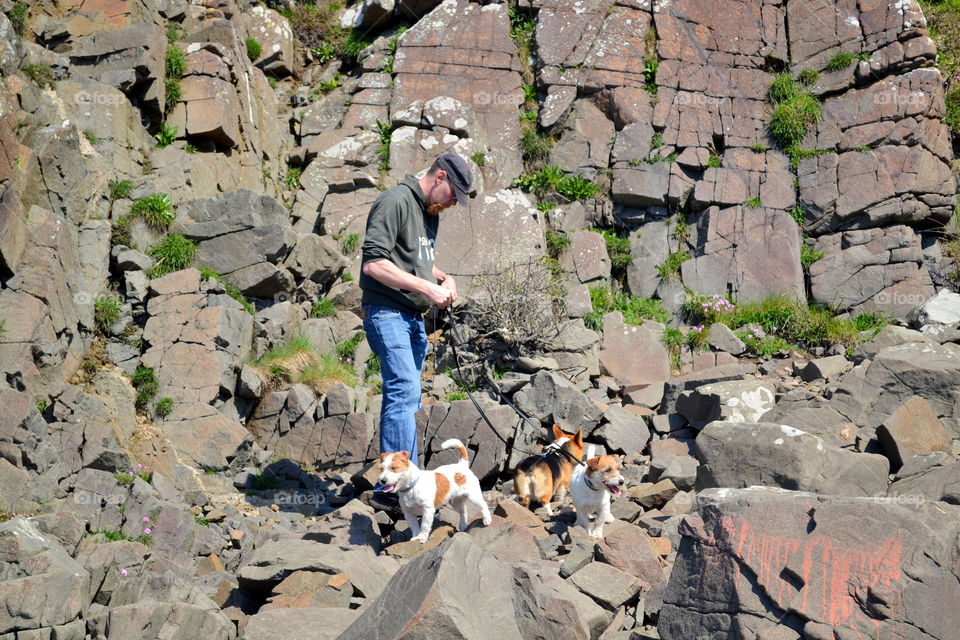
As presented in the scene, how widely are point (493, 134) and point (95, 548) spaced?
35.7 ft

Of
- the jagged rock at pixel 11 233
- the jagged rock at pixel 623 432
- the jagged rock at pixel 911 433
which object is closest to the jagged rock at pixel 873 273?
the jagged rock at pixel 623 432

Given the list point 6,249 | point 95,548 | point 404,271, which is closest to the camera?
point 95,548

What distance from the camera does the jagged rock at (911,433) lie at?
21.2ft

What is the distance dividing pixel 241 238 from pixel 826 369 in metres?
7.29

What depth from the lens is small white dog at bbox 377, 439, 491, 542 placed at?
18.2 feet

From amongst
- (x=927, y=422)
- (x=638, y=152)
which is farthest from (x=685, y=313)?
(x=927, y=422)

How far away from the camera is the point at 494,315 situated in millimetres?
10523

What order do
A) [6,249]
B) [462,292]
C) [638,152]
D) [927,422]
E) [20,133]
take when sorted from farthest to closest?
[638,152]
[462,292]
[20,133]
[6,249]
[927,422]

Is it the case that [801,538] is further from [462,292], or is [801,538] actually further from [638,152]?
[638,152]

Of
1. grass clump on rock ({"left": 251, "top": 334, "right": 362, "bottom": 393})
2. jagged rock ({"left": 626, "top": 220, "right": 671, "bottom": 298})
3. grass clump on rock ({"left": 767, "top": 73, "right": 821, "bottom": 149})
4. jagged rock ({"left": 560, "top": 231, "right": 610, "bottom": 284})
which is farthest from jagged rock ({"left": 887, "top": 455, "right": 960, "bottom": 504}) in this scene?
grass clump on rock ({"left": 767, "top": 73, "right": 821, "bottom": 149})

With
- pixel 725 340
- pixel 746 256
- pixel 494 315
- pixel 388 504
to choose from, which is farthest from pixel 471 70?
pixel 388 504

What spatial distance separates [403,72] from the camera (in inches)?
595

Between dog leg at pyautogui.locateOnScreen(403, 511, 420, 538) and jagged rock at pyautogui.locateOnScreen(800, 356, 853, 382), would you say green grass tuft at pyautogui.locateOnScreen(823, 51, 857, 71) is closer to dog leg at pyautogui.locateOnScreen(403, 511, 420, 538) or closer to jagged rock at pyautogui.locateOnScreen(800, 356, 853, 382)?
jagged rock at pyautogui.locateOnScreen(800, 356, 853, 382)

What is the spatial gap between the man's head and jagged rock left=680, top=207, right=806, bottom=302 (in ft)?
26.3
